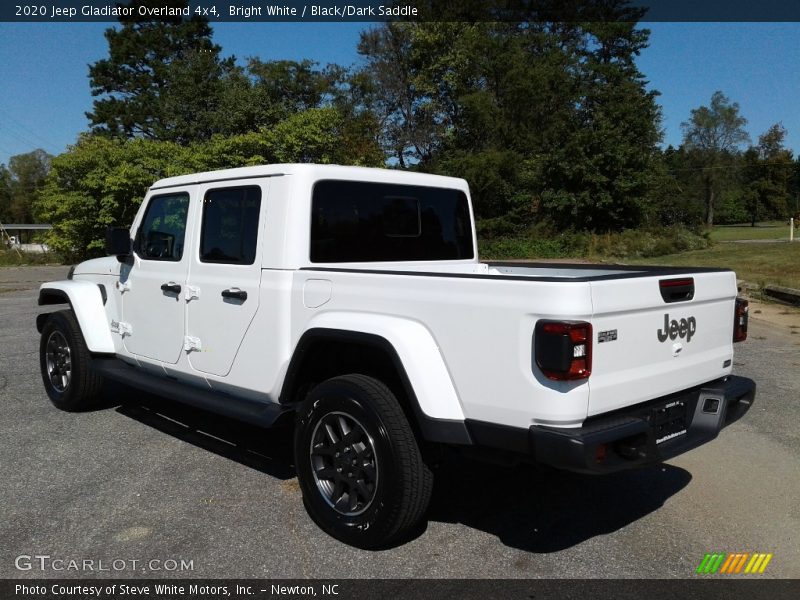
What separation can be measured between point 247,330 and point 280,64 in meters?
39.3

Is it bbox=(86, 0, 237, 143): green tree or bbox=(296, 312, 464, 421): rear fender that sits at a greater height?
bbox=(86, 0, 237, 143): green tree

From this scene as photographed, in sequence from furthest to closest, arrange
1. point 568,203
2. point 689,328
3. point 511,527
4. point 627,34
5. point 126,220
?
point 627,34
point 568,203
point 126,220
point 511,527
point 689,328

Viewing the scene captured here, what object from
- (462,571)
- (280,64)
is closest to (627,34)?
(280,64)

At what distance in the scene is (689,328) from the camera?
11.3 ft

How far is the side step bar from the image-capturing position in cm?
389

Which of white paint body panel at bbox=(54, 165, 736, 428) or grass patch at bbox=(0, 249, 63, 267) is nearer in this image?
white paint body panel at bbox=(54, 165, 736, 428)

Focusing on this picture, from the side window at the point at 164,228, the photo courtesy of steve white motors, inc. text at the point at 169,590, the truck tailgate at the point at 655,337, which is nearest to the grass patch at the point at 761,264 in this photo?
the truck tailgate at the point at 655,337

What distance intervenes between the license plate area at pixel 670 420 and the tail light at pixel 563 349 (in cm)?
61

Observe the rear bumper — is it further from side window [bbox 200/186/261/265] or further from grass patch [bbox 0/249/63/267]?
grass patch [bbox 0/249/63/267]

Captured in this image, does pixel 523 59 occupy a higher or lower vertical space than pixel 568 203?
higher

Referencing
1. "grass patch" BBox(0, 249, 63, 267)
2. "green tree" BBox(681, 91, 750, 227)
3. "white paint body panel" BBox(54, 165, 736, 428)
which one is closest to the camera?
"white paint body panel" BBox(54, 165, 736, 428)

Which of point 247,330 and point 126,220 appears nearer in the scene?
point 247,330

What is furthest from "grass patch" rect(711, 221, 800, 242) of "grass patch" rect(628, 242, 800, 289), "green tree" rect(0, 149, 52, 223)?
"green tree" rect(0, 149, 52, 223)

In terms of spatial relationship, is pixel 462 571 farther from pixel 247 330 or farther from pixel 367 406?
pixel 247 330
